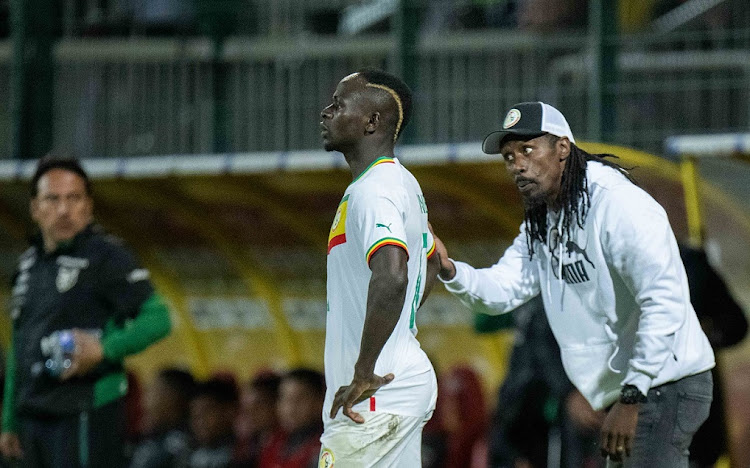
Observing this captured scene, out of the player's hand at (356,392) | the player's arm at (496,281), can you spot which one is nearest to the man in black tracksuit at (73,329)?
the player's arm at (496,281)

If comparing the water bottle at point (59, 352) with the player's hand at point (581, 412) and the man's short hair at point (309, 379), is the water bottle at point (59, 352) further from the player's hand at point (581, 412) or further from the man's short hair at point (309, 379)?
the man's short hair at point (309, 379)

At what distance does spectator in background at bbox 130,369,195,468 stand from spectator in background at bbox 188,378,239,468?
161mm

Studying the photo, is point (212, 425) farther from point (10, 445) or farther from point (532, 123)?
point (532, 123)

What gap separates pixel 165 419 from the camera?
30.7 feet

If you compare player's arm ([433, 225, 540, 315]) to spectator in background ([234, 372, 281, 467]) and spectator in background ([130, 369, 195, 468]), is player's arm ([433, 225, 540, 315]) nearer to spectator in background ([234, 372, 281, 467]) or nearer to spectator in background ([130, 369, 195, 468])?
spectator in background ([234, 372, 281, 467])

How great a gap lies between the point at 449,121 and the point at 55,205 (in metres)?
3.46

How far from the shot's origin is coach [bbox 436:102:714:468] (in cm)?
446

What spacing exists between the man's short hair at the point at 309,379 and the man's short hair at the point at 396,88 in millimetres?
3944

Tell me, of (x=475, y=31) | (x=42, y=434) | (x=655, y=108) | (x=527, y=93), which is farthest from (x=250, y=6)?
Answer: (x=42, y=434)

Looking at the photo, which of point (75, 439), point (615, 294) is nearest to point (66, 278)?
point (75, 439)

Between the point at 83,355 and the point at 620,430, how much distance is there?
2547mm

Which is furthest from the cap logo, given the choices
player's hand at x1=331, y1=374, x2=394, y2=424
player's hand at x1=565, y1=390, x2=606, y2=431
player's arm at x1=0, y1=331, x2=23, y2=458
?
player's arm at x1=0, y1=331, x2=23, y2=458

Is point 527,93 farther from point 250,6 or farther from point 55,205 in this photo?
point 55,205

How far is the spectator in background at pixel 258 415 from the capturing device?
8922 millimetres
